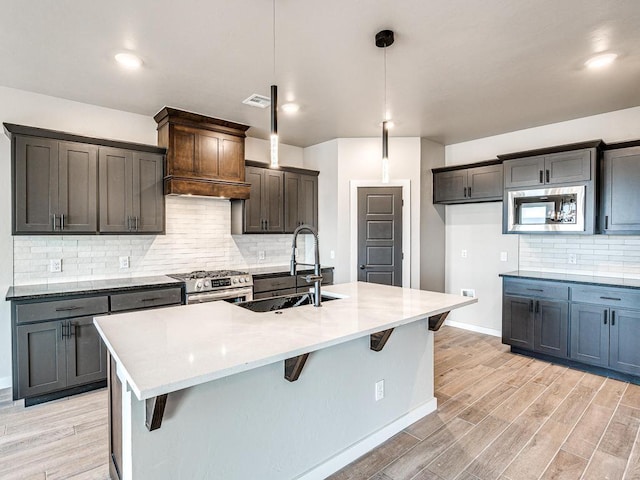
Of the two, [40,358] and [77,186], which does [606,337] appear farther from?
[77,186]

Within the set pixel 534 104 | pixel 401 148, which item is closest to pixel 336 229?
pixel 401 148

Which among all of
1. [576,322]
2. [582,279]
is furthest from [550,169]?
[576,322]

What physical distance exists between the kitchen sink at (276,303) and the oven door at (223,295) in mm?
1399

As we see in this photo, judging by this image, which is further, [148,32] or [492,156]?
[492,156]

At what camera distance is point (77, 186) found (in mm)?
3326

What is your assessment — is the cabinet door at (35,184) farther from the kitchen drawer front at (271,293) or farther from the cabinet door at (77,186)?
the kitchen drawer front at (271,293)

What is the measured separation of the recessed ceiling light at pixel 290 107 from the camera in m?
3.71

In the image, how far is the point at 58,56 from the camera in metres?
2.68

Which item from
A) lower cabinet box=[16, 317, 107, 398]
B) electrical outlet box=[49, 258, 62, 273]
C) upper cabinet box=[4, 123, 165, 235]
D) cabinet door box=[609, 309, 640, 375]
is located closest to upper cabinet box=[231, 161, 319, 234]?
upper cabinet box=[4, 123, 165, 235]

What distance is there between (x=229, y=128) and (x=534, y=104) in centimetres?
329

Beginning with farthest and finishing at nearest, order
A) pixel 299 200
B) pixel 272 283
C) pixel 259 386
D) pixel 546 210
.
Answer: pixel 299 200 < pixel 272 283 < pixel 546 210 < pixel 259 386

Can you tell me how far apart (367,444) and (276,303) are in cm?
109

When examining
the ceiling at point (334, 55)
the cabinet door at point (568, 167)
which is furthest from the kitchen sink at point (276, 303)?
the cabinet door at point (568, 167)

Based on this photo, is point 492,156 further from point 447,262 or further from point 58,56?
point 58,56
